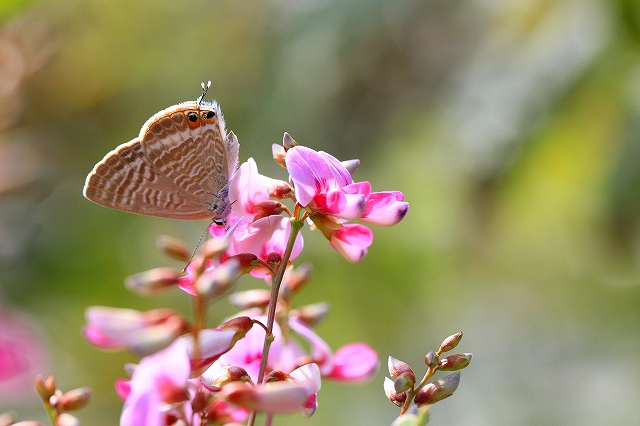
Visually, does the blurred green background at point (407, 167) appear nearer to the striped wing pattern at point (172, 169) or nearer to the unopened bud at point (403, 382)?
the striped wing pattern at point (172, 169)

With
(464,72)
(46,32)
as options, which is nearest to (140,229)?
(46,32)

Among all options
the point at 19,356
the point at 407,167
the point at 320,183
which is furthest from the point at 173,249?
the point at 407,167

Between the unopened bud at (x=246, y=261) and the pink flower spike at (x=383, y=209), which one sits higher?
the pink flower spike at (x=383, y=209)

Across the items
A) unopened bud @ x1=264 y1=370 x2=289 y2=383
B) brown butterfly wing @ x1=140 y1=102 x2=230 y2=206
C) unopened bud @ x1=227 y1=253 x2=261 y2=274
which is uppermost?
brown butterfly wing @ x1=140 y1=102 x2=230 y2=206

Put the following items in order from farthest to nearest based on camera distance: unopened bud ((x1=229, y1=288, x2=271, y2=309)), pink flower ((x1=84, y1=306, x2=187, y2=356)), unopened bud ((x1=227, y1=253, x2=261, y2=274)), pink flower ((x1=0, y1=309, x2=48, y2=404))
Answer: pink flower ((x1=0, y1=309, x2=48, y2=404)) → unopened bud ((x1=229, y1=288, x2=271, y2=309)) → unopened bud ((x1=227, y1=253, x2=261, y2=274)) → pink flower ((x1=84, y1=306, x2=187, y2=356))

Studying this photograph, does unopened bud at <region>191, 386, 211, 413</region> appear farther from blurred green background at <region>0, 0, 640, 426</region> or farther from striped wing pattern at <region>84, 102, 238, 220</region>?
blurred green background at <region>0, 0, 640, 426</region>

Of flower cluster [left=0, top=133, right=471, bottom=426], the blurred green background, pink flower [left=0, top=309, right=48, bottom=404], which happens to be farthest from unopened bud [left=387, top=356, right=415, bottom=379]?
the blurred green background

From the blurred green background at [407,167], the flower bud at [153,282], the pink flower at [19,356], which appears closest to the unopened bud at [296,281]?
the flower bud at [153,282]
